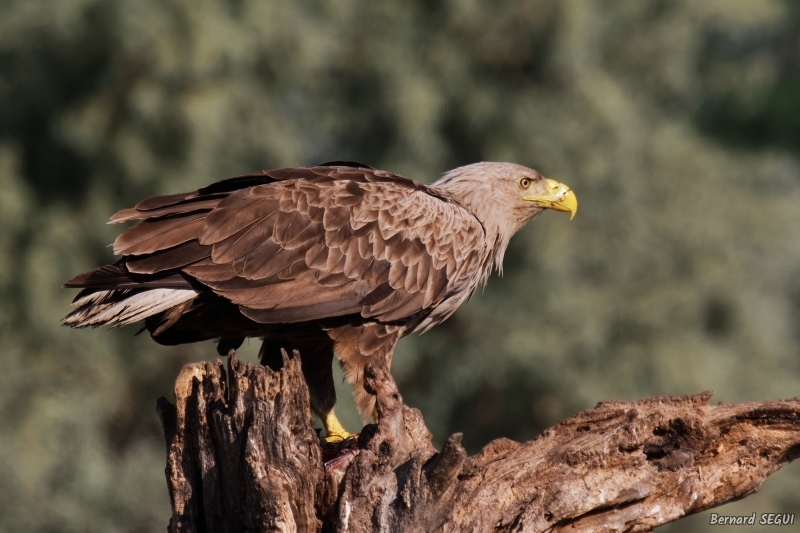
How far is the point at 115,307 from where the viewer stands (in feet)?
21.2

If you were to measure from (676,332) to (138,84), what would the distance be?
8306 mm

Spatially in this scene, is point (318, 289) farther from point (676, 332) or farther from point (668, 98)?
point (668, 98)

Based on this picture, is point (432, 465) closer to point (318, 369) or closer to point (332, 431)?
point (332, 431)

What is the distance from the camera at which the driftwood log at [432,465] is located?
211 inches

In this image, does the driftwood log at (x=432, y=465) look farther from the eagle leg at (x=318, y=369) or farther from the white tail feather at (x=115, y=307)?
the eagle leg at (x=318, y=369)

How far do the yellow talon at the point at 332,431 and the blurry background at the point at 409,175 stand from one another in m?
8.44

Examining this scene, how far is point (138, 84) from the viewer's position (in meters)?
16.0

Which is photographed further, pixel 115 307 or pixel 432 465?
pixel 115 307

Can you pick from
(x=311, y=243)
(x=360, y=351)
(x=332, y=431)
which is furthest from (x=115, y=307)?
(x=332, y=431)

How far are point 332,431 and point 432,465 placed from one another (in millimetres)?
2285

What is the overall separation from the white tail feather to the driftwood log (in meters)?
0.86

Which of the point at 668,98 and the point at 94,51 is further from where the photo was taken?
the point at 668,98

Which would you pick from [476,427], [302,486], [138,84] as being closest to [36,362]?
[138,84]

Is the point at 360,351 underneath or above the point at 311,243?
underneath
